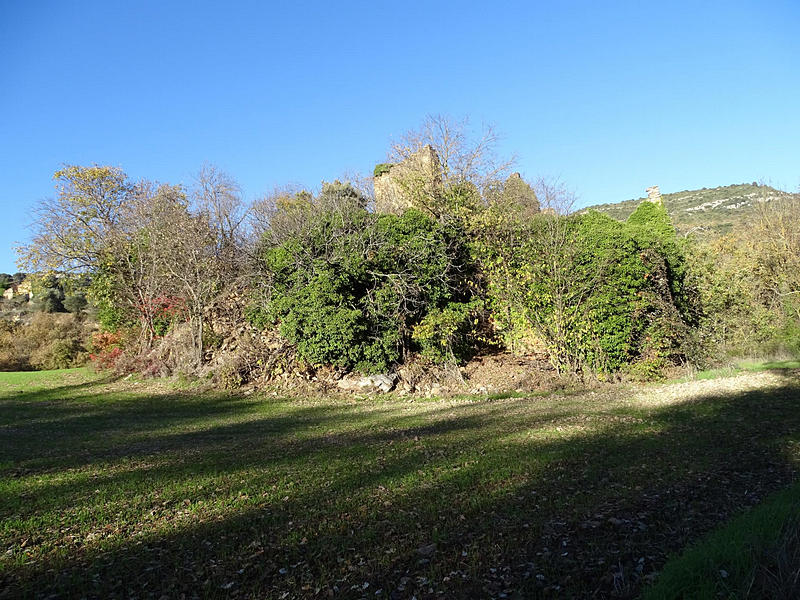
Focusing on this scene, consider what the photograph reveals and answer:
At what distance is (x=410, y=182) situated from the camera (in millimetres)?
21531

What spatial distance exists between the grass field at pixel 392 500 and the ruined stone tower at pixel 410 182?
12575 mm

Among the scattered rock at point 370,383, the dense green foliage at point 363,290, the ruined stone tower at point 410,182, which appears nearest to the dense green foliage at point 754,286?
the dense green foliage at point 363,290

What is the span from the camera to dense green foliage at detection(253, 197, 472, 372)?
51.1 ft

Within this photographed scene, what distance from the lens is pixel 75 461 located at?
7.74m

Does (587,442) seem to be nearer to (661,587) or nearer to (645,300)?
(661,587)

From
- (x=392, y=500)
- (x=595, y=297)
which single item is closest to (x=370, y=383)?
(x=595, y=297)

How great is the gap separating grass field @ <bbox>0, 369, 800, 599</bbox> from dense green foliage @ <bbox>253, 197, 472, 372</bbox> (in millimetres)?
5230

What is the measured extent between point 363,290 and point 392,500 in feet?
38.1

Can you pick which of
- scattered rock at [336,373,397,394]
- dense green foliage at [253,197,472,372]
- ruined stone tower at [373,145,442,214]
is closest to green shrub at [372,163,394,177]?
ruined stone tower at [373,145,442,214]

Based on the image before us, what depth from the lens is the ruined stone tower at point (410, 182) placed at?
2122 cm

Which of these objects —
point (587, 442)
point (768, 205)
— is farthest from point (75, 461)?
point (768, 205)

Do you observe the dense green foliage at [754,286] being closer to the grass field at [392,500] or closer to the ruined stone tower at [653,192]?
the ruined stone tower at [653,192]

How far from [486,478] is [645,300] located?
35.9 ft

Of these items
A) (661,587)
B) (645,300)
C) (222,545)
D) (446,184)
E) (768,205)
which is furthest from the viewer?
(768,205)
